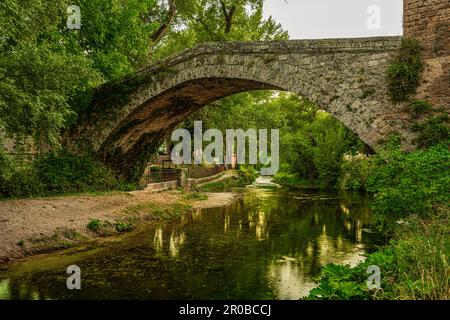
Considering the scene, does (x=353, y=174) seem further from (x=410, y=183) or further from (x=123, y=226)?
(x=410, y=183)

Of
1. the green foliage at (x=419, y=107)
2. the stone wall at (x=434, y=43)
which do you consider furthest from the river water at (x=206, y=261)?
the stone wall at (x=434, y=43)

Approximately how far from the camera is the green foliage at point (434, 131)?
10609 millimetres

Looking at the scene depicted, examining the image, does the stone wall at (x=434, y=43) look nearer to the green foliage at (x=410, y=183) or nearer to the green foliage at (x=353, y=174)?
the green foliage at (x=410, y=183)

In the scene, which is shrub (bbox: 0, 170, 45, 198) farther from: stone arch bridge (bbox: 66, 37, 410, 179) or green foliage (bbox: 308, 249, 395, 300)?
green foliage (bbox: 308, 249, 395, 300)

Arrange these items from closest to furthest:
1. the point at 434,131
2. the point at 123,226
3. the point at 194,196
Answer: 1. the point at 434,131
2. the point at 123,226
3. the point at 194,196

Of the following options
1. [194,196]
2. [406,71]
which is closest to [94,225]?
[194,196]

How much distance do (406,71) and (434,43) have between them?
995 mm

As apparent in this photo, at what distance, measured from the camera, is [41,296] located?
23.5ft

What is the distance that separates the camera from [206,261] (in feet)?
31.5

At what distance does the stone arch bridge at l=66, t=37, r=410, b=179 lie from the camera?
1177 centimetres

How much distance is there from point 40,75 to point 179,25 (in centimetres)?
1752

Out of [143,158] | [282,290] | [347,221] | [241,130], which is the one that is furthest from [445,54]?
[241,130]

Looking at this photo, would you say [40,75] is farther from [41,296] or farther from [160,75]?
[160,75]
